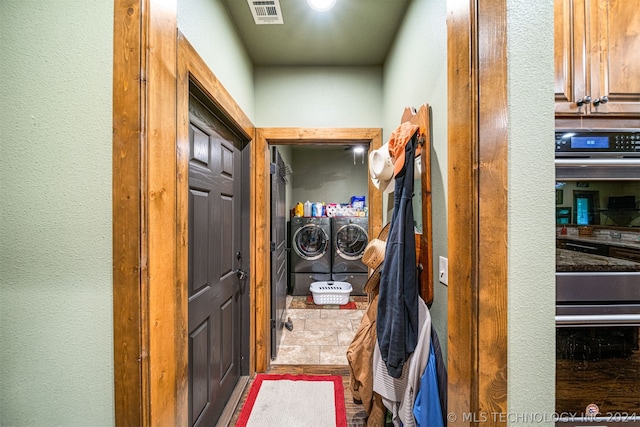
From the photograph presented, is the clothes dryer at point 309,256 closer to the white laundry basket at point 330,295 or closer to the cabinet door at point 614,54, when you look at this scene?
the white laundry basket at point 330,295

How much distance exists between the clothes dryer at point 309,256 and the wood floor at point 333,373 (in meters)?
1.92

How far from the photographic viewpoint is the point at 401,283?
1.15 meters

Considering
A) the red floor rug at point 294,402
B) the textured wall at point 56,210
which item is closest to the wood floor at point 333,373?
the red floor rug at point 294,402

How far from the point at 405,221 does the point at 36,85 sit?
1377 millimetres

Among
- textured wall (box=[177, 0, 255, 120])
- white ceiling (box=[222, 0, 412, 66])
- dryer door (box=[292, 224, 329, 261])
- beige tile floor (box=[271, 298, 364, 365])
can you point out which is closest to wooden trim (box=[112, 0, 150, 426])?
textured wall (box=[177, 0, 255, 120])

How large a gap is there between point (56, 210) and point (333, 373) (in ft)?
7.37

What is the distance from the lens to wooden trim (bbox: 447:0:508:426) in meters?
0.71

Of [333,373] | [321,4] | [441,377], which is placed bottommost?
[333,373]

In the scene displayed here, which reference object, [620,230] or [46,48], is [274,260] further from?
[620,230]

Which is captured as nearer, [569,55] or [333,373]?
[569,55]

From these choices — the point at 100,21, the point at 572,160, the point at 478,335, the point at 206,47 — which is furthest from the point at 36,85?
the point at 572,160

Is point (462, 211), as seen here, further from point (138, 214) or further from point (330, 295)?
point (330, 295)

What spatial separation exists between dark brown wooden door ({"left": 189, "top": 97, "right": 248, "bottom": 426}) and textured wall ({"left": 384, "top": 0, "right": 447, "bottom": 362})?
4.00ft

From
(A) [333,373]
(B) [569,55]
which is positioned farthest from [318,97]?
(A) [333,373]
